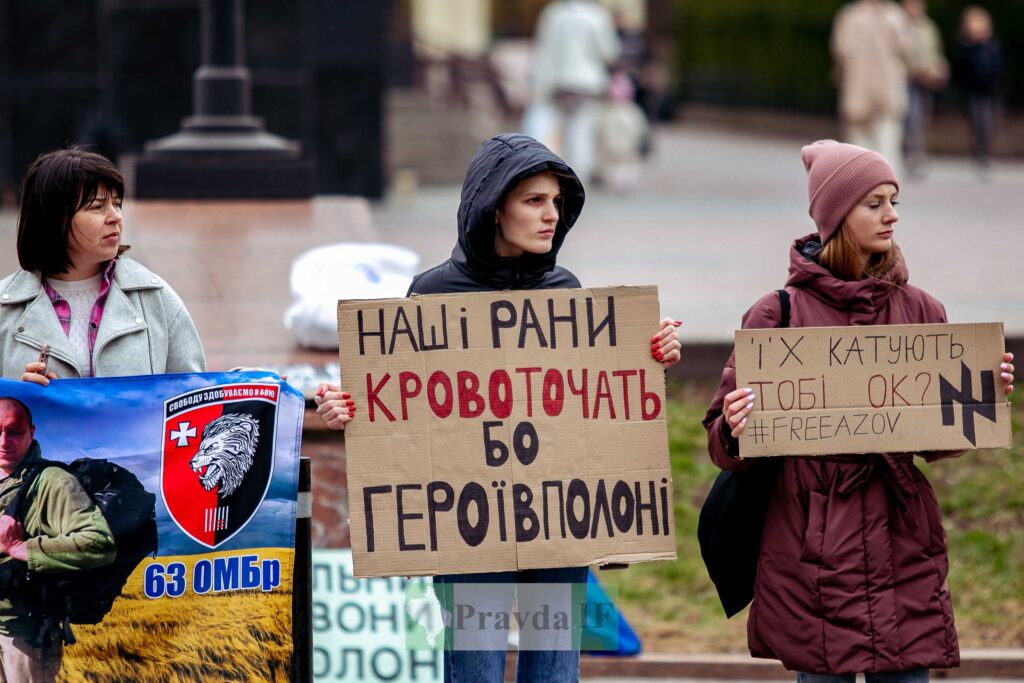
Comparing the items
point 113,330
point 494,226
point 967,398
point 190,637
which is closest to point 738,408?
point 967,398

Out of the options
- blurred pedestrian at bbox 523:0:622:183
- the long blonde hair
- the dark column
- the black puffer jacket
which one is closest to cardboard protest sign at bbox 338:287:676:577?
the black puffer jacket

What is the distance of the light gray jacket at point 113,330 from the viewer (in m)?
3.97

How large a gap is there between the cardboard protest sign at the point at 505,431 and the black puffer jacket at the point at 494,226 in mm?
138

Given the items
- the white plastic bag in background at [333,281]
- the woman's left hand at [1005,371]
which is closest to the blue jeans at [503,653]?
the woman's left hand at [1005,371]

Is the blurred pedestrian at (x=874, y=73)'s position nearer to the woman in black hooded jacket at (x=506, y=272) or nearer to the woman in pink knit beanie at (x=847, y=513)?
the woman in pink knit beanie at (x=847, y=513)

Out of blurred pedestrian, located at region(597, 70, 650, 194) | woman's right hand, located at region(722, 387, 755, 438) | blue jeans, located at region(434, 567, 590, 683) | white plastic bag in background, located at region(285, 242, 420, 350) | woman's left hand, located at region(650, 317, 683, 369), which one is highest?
blurred pedestrian, located at region(597, 70, 650, 194)

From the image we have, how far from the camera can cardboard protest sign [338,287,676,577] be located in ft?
12.9

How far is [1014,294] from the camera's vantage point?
10.1 metres

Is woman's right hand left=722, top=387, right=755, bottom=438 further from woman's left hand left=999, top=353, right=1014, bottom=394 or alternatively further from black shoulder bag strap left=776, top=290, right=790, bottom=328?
woman's left hand left=999, top=353, right=1014, bottom=394

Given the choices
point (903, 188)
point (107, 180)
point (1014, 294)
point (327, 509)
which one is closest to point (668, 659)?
point (327, 509)

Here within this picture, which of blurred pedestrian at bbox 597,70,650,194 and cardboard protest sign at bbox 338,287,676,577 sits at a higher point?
blurred pedestrian at bbox 597,70,650,194

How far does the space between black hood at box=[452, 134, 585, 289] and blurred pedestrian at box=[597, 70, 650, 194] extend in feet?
43.2

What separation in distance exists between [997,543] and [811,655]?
10.7 feet

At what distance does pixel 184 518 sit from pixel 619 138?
46.8 feet
